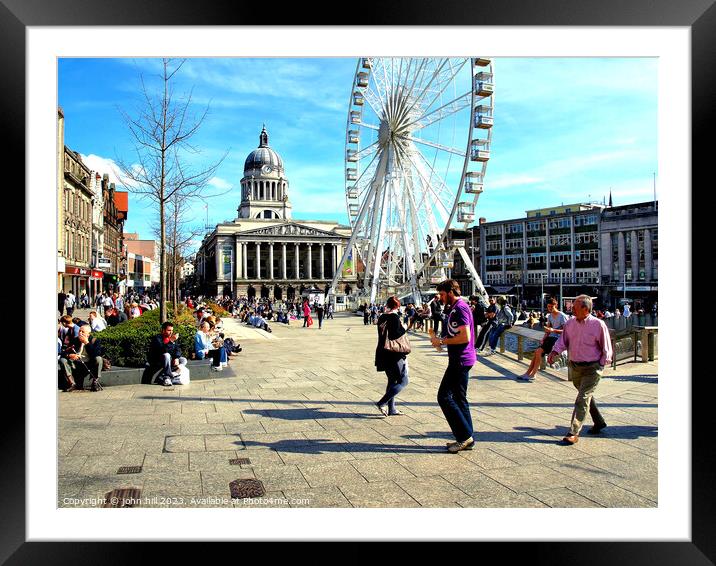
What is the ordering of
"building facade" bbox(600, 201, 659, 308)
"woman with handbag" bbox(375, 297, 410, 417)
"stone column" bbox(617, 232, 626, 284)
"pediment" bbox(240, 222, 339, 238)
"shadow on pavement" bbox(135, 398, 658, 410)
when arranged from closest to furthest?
"woman with handbag" bbox(375, 297, 410, 417) → "shadow on pavement" bbox(135, 398, 658, 410) → "building facade" bbox(600, 201, 659, 308) → "stone column" bbox(617, 232, 626, 284) → "pediment" bbox(240, 222, 339, 238)

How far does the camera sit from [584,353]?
21.5 feet

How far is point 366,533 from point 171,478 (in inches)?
75.8

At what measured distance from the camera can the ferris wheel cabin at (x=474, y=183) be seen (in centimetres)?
2677

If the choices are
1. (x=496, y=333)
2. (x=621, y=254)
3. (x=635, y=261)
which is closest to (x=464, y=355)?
(x=496, y=333)

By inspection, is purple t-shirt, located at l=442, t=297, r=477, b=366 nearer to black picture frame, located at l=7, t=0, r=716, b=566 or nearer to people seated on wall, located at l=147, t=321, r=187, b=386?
black picture frame, located at l=7, t=0, r=716, b=566

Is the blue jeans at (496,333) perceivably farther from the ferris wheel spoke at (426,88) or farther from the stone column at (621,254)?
the stone column at (621,254)

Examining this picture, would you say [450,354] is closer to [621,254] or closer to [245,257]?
[621,254]

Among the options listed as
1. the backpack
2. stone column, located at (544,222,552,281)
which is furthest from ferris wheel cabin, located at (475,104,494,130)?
stone column, located at (544,222,552,281)

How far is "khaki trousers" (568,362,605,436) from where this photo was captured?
645 centimetres

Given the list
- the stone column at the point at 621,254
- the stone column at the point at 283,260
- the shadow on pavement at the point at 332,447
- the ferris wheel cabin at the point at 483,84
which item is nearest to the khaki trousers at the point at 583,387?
the shadow on pavement at the point at 332,447

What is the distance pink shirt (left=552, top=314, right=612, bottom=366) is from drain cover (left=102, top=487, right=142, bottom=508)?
15.9 ft
